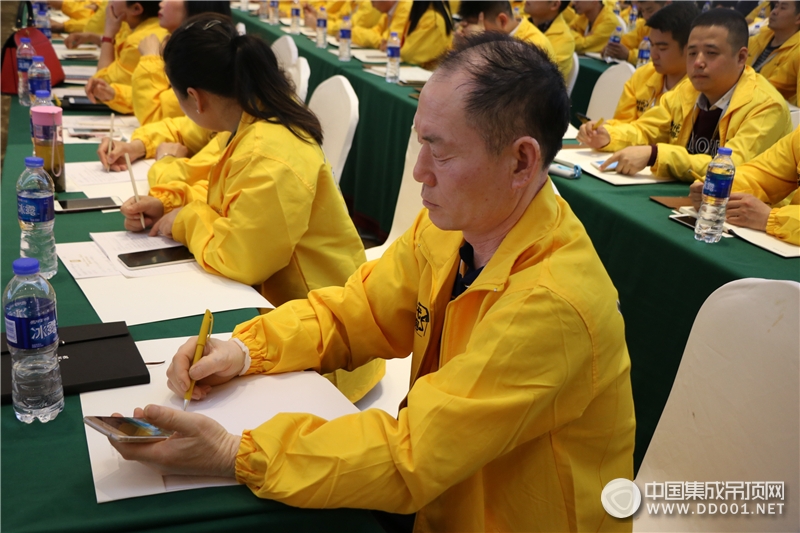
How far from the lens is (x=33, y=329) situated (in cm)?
104

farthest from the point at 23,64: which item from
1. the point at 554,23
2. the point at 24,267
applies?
the point at 554,23

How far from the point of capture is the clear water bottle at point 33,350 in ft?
3.42

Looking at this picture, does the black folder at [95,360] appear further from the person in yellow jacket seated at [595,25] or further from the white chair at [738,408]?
the person in yellow jacket seated at [595,25]

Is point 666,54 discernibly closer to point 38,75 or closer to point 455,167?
point 38,75

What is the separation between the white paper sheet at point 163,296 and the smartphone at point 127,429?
0.45 meters

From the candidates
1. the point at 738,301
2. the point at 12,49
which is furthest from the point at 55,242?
the point at 12,49

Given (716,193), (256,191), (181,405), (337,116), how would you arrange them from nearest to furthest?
(181,405) → (256,191) → (716,193) → (337,116)

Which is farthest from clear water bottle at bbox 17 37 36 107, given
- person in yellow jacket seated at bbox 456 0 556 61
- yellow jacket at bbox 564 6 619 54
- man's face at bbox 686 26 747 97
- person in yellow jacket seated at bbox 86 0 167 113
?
yellow jacket at bbox 564 6 619 54

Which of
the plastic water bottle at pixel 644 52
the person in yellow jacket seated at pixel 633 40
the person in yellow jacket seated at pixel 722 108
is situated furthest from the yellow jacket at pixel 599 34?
the person in yellow jacket seated at pixel 722 108

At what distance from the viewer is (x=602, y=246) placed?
2389 millimetres

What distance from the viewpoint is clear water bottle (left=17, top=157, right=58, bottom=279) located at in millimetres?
1604

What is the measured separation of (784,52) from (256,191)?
3.89 meters

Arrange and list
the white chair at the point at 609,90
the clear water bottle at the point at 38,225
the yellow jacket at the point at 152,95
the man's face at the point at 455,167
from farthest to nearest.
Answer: the white chair at the point at 609,90 → the yellow jacket at the point at 152,95 → the clear water bottle at the point at 38,225 → the man's face at the point at 455,167

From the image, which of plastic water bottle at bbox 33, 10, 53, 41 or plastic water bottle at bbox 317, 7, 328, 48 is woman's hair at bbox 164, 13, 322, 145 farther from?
plastic water bottle at bbox 317, 7, 328, 48
